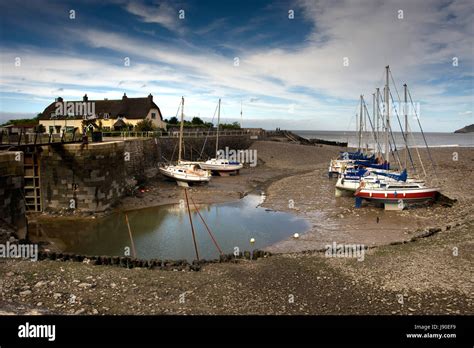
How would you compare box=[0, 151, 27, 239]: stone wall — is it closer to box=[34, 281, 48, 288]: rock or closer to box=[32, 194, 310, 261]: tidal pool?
box=[32, 194, 310, 261]: tidal pool

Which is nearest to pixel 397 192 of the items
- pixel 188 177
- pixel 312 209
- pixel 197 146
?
pixel 312 209

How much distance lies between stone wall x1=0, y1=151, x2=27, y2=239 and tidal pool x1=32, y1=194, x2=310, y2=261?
2.48 m

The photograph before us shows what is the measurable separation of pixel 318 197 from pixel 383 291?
20348mm

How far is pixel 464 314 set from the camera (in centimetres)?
988

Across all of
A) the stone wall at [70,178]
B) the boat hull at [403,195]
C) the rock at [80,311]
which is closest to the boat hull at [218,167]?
the stone wall at [70,178]

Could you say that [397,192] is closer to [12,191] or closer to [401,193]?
[401,193]

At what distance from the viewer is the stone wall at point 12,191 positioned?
1759 cm

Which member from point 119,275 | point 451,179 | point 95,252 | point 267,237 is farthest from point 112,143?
point 451,179

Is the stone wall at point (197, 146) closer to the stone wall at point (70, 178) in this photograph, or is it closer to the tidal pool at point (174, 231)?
the stone wall at point (70, 178)

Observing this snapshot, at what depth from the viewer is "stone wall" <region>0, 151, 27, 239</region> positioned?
17.6m

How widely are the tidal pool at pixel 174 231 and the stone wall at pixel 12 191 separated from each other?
2477mm

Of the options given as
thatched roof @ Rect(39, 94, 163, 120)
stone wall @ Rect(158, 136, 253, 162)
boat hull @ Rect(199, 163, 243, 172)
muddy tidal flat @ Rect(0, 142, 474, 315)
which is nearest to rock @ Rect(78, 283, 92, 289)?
muddy tidal flat @ Rect(0, 142, 474, 315)
